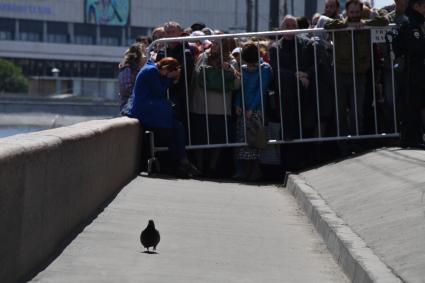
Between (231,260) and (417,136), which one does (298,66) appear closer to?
(417,136)

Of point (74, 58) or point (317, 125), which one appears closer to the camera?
point (317, 125)

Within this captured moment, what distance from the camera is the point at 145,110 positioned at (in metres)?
15.1

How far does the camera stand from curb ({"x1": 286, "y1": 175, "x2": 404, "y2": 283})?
728 centimetres

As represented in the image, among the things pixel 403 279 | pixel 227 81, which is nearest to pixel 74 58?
pixel 227 81

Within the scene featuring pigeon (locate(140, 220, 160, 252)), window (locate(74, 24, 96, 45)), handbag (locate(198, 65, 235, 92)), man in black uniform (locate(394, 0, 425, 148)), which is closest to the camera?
pigeon (locate(140, 220, 160, 252))

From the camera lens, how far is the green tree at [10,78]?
12469 cm

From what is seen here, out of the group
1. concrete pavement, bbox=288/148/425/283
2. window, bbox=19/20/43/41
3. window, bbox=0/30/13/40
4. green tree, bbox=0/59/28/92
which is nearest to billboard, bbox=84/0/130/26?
window, bbox=19/20/43/41

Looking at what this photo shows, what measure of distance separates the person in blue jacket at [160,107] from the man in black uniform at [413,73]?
9.37 feet

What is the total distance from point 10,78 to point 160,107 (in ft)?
371

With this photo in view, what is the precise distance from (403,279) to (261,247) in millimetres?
2838

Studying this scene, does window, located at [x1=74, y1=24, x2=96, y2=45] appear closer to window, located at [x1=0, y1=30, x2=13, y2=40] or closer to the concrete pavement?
window, located at [x1=0, y1=30, x2=13, y2=40]

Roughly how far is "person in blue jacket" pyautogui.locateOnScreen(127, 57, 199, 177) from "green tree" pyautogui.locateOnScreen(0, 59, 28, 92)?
10968cm

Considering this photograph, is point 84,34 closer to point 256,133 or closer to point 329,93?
point 256,133

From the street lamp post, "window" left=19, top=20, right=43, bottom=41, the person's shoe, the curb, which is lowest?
the street lamp post
